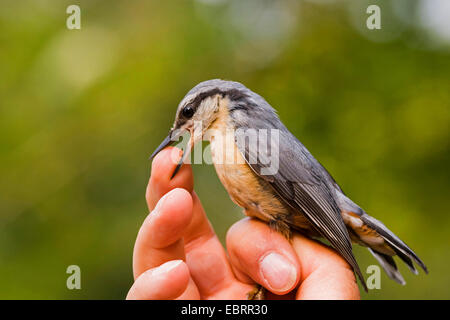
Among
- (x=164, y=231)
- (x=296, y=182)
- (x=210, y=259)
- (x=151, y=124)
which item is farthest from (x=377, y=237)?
(x=151, y=124)

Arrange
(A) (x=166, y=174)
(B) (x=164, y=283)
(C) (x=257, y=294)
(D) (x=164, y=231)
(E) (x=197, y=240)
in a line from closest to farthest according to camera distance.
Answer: (B) (x=164, y=283) → (D) (x=164, y=231) → (A) (x=166, y=174) → (C) (x=257, y=294) → (E) (x=197, y=240)

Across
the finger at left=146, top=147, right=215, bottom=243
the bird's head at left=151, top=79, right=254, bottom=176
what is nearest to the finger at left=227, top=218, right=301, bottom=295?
the finger at left=146, top=147, right=215, bottom=243

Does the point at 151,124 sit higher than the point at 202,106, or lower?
higher

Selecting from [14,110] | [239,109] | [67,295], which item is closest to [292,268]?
[239,109]

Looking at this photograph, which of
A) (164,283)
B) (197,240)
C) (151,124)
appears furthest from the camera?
(151,124)

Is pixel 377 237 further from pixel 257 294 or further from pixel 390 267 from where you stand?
pixel 257 294

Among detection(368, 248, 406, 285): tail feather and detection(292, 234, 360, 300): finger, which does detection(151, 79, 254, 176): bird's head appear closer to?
detection(292, 234, 360, 300): finger

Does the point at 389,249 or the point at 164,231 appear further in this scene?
the point at 389,249

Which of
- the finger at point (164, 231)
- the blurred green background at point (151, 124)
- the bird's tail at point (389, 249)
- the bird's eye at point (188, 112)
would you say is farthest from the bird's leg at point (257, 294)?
the blurred green background at point (151, 124)
